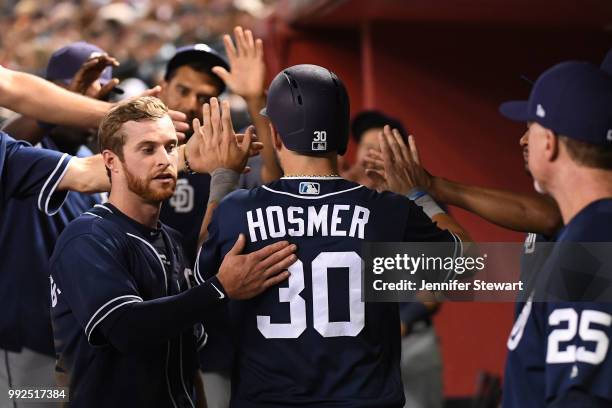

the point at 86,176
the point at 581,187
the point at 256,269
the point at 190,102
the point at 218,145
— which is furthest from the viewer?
the point at 190,102

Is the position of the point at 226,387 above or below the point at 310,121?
below

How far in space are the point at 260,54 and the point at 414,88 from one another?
2444 mm

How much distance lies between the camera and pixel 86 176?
2980mm

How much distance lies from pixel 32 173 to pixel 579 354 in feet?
6.04

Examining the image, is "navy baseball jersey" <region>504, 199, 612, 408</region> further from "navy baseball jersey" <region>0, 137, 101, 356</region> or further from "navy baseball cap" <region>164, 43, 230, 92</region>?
"navy baseball cap" <region>164, 43, 230, 92</region>

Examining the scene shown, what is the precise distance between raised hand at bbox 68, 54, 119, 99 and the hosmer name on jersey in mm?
1041

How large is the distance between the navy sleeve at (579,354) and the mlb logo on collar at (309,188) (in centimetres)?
77

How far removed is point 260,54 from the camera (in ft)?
10.6

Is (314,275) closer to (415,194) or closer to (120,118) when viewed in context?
(415,194)

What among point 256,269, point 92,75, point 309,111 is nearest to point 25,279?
point 92,75

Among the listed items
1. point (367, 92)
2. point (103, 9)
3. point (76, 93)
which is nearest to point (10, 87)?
point (76, 93)

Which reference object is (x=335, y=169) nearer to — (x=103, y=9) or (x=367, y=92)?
(x=367, y=92)

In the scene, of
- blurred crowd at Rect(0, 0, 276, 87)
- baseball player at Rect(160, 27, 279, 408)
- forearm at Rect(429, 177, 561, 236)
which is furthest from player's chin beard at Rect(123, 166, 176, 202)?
blurred crowd at Rect(0, 0, 276, 87)

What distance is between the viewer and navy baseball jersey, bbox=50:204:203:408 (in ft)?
8.29
